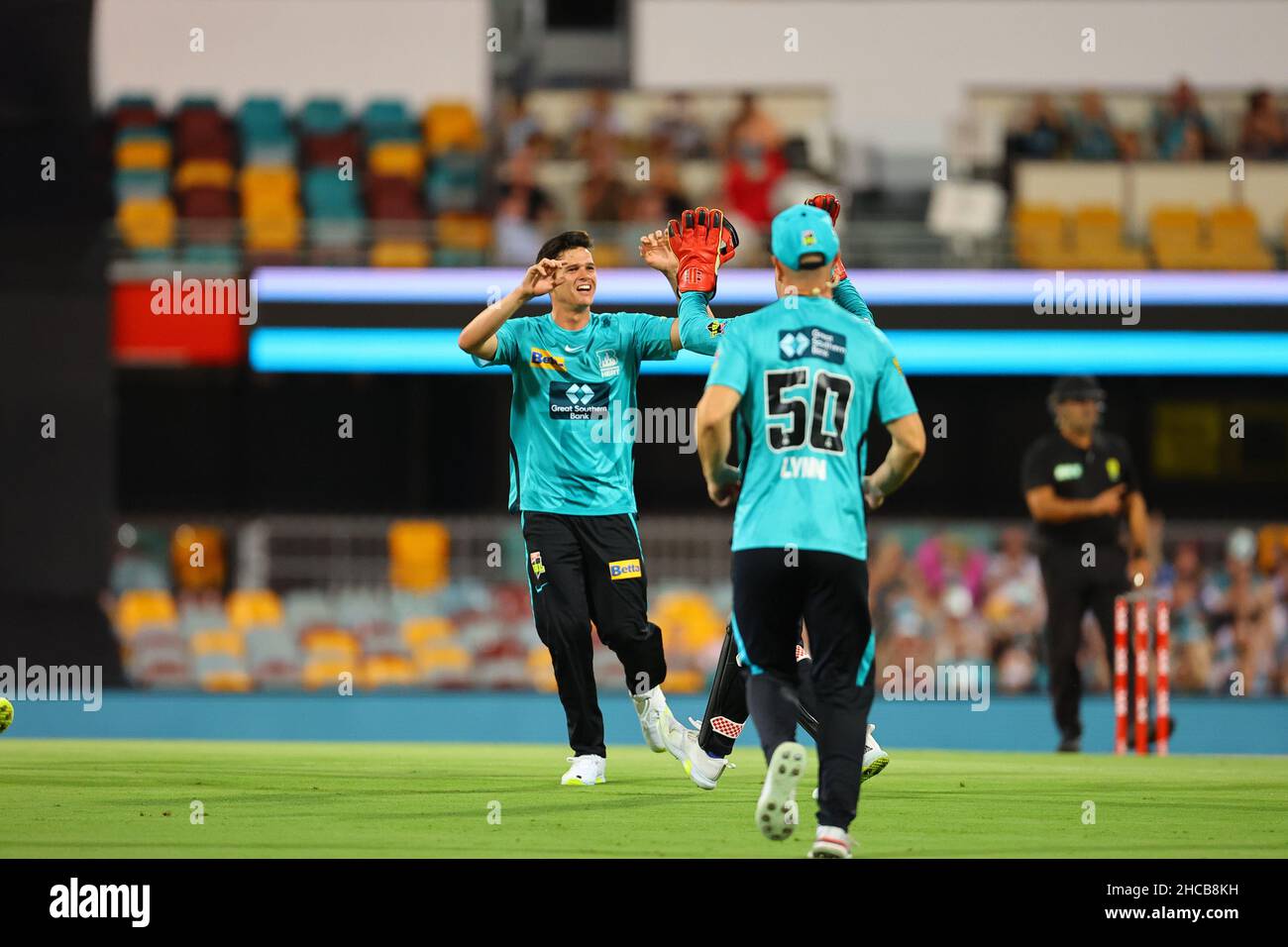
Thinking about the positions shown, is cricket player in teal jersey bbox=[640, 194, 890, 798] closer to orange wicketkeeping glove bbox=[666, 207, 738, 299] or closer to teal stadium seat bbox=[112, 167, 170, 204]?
orange wicketkeeping glove bbox=[666, 207, 738, 299]

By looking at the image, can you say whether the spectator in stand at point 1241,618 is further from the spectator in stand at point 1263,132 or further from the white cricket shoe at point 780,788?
the white cricket shoe at point 780,788

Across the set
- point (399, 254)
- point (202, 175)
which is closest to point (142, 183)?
point (202, 175)

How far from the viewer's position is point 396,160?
22.2m

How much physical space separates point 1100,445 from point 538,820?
6338 mm

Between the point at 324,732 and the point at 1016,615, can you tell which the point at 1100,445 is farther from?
the point at 324,732

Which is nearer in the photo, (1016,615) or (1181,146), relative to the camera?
(1016,615)

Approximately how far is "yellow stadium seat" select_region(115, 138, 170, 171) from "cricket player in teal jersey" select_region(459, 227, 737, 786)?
47.7ft

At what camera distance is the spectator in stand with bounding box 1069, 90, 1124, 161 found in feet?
69.9

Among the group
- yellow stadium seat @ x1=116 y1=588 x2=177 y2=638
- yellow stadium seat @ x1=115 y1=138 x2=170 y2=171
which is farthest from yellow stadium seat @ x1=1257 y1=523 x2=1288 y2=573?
yellow stadium seat @ x1=115 y1=138 x2=170 y2=171

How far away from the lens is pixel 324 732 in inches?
591

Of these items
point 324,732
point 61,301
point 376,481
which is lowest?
point 324,732

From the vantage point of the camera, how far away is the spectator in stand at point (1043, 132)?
2133 cm
